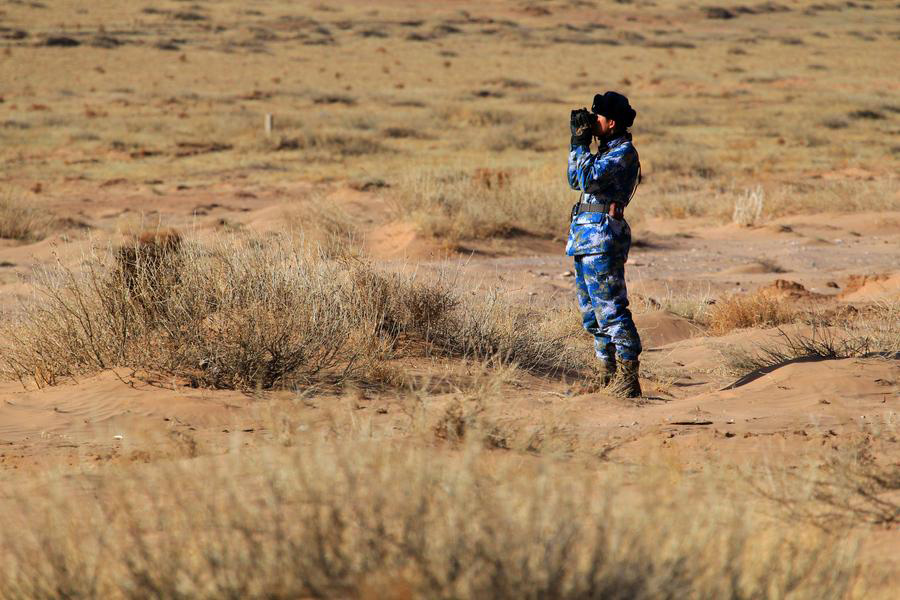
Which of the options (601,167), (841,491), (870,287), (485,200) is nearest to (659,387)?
(601,167)

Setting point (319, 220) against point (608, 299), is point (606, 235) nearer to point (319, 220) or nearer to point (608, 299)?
point (608, 299)

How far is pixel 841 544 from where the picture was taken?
2959mm

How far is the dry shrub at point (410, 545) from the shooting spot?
7.72ft

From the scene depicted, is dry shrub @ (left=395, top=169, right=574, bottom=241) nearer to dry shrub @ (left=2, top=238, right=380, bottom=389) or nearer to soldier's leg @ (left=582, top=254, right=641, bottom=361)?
dry shrub @ (left=2, top=238, right=380, bottom=389)

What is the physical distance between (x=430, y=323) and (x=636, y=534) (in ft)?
15.5

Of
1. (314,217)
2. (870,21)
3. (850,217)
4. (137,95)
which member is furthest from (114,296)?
(870,21)

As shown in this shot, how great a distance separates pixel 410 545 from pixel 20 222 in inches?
495

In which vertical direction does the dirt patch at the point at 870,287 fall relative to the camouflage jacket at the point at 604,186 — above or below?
below

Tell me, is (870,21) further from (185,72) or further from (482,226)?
(482,226)

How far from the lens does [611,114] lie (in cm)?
575

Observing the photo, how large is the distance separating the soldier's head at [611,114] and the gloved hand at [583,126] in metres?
0.06

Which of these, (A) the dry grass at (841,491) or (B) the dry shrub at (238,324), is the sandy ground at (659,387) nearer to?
(B) the dry shrub at (238,324)

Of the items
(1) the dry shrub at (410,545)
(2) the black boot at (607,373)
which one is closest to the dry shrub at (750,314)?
(2) the black boot at (607,373)

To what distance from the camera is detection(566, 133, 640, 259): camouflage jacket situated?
18.7ft
